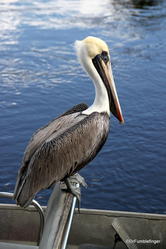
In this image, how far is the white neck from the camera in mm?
3250

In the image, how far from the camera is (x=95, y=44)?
338 centimetres

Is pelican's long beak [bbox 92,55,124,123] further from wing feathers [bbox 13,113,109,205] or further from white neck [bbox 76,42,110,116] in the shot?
wing feathers [bbox 13,113,109,205]

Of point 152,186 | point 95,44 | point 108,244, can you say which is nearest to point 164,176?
point 152,186

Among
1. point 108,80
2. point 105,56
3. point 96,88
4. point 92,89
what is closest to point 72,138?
point 96,88

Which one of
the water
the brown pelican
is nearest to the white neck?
the brown pelican

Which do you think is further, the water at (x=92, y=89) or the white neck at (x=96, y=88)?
the water at (x=92, y=89)

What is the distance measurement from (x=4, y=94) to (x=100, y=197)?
352 centimetres

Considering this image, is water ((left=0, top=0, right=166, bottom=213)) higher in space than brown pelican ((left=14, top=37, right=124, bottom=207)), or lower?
lower

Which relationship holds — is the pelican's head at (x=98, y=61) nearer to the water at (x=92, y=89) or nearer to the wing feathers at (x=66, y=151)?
the wing feathers at (x=66, y=151)

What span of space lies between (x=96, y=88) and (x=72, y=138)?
481mm

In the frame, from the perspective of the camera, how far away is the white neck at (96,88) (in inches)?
128

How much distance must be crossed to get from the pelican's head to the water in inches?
90.1

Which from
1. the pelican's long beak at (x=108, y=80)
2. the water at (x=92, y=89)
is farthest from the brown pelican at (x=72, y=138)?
the water at (x=92, y=89)

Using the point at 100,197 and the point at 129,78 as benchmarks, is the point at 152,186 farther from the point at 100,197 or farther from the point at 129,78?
the point at 129,78
